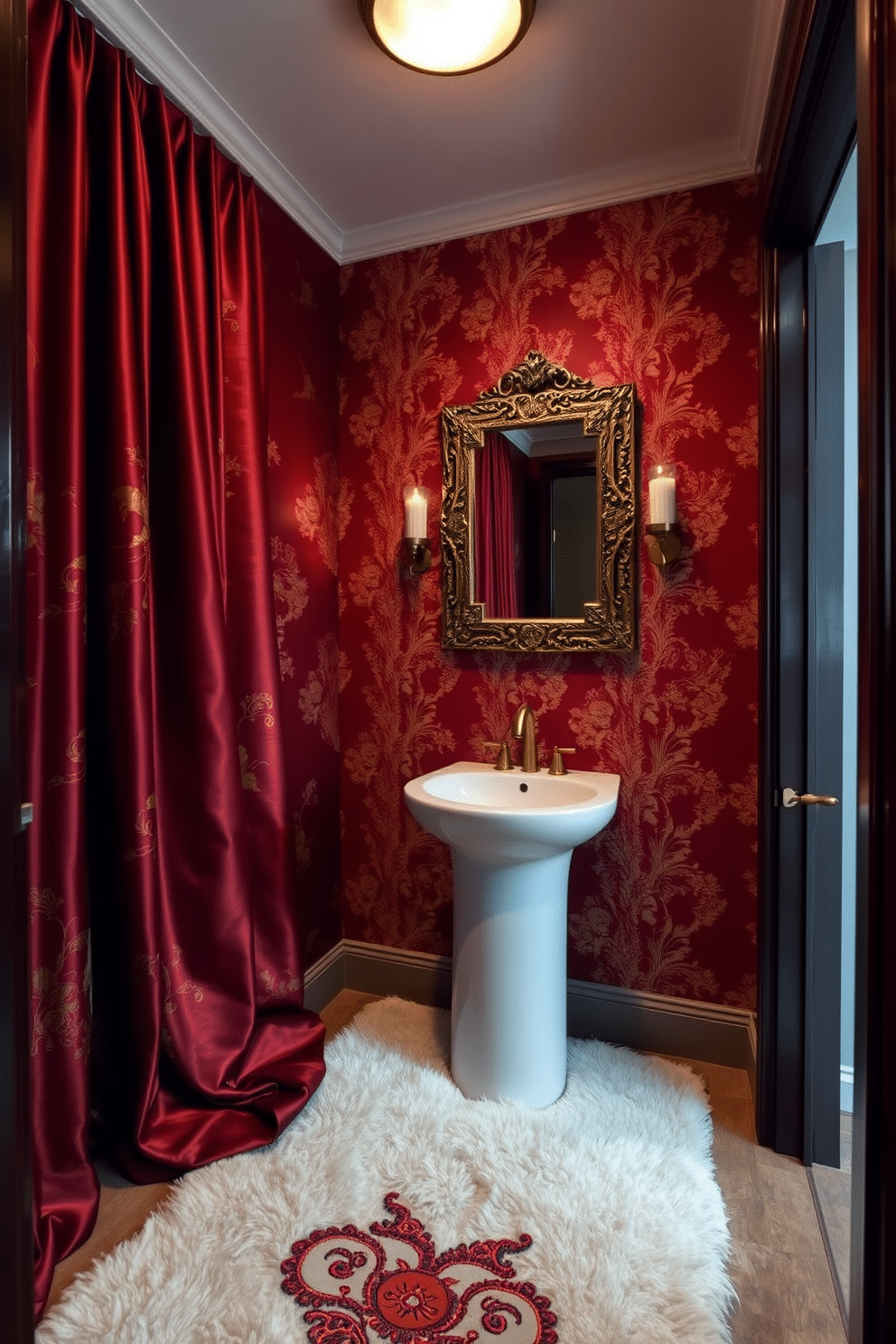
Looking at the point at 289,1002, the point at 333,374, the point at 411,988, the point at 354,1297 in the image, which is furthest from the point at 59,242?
the point at 411,988

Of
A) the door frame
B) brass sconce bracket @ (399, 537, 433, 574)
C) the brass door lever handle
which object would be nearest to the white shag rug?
the door frame

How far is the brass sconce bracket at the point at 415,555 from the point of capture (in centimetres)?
237

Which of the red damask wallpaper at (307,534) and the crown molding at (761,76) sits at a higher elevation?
the crown molding at (761,76)

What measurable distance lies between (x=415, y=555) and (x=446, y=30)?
128 cm

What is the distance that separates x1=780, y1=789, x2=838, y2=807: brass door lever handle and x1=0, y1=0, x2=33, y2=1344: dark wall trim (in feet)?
4.93

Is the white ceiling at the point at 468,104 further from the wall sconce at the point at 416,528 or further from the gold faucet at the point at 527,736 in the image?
the gold faucet at the point at 527,736

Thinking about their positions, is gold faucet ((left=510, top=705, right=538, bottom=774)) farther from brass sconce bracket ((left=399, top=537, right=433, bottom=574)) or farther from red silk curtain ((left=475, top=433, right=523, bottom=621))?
brass sconce bracket ((left=399, top=537, right=433, bottom=574))

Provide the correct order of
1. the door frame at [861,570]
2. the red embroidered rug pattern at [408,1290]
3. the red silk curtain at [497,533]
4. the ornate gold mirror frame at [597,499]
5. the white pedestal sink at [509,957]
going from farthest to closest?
the red silk curtain at [497,533] < the ornate gold mirror frame at [597,499] < the white pedestal sink at [509,957] < the red embroidered rug pattern at [408,1290] < the door frame at [861,570]

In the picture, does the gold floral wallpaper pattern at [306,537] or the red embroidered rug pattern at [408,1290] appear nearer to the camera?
the red embroidered rug pattern at [408,1290]

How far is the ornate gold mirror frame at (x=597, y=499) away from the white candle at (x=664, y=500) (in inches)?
4.5

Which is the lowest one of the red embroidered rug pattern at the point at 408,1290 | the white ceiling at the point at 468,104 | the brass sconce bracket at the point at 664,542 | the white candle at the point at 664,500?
the red embroidered rug pattern at the point at 408,1290

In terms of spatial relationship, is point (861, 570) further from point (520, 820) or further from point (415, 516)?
point (415, 516)

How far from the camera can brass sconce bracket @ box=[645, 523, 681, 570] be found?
6.75 ft

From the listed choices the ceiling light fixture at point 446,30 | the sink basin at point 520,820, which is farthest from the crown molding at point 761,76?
the sink basin at point 520,820
